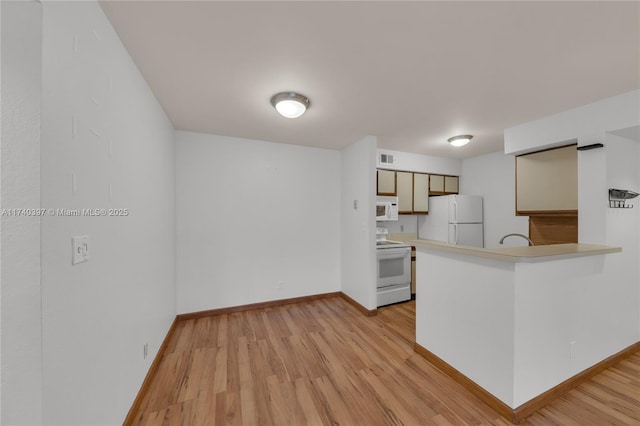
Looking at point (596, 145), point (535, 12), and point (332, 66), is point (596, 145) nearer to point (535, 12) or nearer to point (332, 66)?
point (535, 12)

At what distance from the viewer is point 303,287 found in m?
3.70

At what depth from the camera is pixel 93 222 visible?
115 cm

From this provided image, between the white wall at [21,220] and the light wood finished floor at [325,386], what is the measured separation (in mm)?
1106

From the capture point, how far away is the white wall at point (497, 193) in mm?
3822

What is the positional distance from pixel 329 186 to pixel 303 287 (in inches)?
67.3

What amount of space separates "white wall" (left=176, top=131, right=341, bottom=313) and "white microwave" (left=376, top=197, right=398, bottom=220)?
696 millimetres

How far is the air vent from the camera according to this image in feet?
12.4

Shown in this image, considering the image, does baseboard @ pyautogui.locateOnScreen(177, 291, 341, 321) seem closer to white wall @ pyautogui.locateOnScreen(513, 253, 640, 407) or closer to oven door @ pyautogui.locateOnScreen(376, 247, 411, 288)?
oven door @ pyautogui.locateOnScreen(376, 247, 411, 288)

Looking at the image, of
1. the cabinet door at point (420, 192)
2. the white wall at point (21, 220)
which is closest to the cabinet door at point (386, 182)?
the cabinet door at point (420, 192)

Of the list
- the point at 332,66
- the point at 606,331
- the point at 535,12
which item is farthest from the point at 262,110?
the point at 606,331

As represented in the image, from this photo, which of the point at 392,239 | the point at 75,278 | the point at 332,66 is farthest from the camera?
the point at 392,239

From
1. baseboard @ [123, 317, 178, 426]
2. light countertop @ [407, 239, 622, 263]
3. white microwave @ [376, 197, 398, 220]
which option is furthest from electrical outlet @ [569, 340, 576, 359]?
baseboard @ [123, 317, 178, 426]

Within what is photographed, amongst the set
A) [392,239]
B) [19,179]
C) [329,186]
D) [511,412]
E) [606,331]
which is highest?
[329,186]

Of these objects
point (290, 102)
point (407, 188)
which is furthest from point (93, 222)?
point (407, 188)
